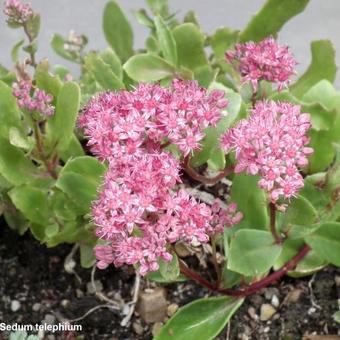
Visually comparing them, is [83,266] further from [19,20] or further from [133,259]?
[19,20]

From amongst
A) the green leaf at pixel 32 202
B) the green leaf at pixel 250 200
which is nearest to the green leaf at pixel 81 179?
the green leaf at pixel 32 202

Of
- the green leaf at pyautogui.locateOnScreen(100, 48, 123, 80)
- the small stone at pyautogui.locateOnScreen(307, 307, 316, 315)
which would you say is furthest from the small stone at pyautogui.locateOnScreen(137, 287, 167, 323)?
the green leaf at pyautogui.locateOnScreen(100, 48, 123, 80)

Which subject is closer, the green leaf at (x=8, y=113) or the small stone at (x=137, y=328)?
the green leaf at (x=8, y=113)

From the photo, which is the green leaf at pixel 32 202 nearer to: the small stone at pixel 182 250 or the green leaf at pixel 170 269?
the small stone at pixel 182 250

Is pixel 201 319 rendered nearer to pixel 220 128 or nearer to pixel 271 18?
pixel 220 128

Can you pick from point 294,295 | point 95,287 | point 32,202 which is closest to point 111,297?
point 95,287

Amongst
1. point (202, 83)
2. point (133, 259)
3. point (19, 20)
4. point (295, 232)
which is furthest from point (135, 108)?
point (19, 20)
